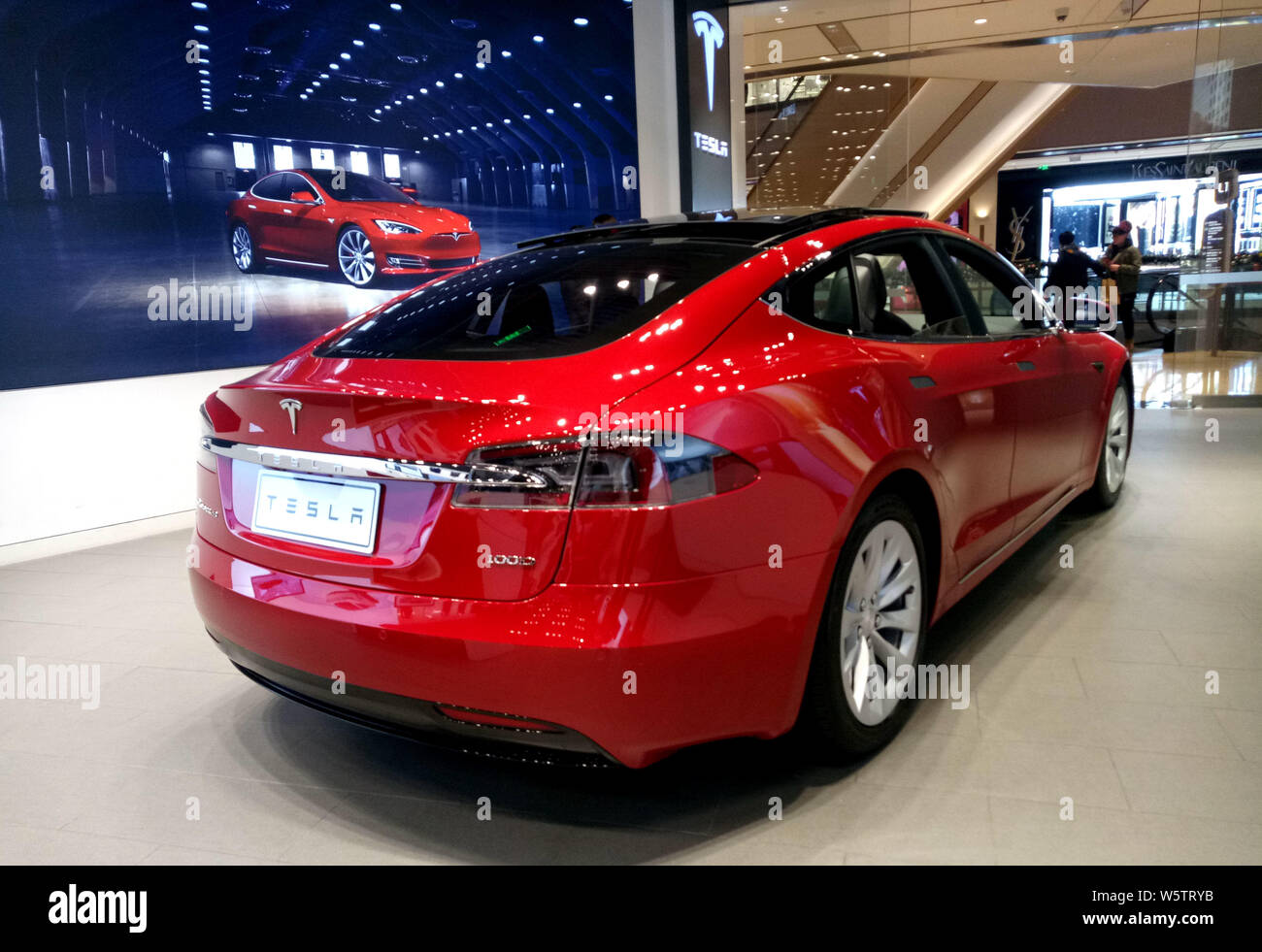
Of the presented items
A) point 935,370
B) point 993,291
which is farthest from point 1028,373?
point 935,370

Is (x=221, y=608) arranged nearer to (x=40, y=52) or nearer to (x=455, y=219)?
(x=40, y=52)

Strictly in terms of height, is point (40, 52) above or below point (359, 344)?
above

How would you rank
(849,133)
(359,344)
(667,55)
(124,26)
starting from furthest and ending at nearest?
(849,133), (667,55), (124,26), (359,344)

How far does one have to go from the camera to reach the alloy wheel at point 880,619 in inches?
76.2

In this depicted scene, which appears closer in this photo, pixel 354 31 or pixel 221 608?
pixel 221 608

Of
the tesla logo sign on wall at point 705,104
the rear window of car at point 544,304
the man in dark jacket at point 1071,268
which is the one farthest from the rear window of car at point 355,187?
the man in dark jacket at point 1071,268

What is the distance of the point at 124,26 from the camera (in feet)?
14.8

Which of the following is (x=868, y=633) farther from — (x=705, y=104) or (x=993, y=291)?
(x=705, y=104)

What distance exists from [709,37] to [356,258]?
13.1 feet

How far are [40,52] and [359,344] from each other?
11.0 ft

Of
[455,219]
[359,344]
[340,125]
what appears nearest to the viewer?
[359,344]

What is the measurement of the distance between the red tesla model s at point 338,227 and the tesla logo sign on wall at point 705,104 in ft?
8.34
